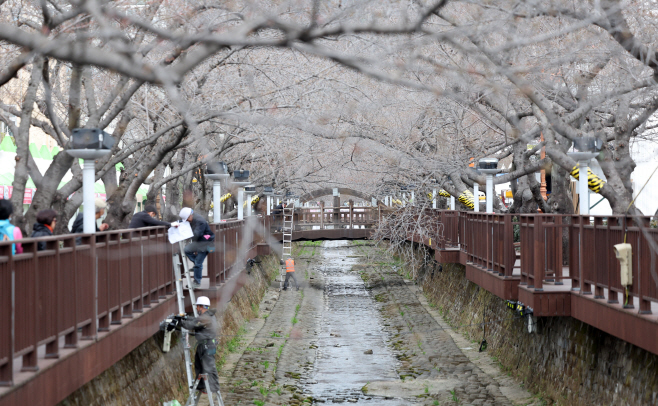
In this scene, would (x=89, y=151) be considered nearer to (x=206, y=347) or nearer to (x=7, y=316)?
(x=7, y=316)

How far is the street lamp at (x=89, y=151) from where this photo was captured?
8.70m

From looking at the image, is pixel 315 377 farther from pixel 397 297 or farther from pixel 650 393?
pixel 397 297

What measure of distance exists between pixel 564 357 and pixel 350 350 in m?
9.59

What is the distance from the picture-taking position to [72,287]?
7598 millimetres

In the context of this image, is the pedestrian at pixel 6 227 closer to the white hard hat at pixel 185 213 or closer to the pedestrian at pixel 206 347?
the pedestrian at pixel 206 347

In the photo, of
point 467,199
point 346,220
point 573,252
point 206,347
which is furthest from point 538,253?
point 346,220

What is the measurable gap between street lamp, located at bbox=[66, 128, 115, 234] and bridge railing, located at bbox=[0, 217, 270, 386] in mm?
296

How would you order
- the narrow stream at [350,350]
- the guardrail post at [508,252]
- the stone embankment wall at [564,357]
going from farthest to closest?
the narrow stream at [350,350] < the guardrail post at [508,252] < the stone embankment wall at [564,357]

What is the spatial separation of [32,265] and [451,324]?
19370 millimetres

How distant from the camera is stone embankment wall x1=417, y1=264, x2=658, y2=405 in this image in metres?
9.91

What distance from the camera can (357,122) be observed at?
20.5 m

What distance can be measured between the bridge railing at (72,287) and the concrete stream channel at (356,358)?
16.4 feet

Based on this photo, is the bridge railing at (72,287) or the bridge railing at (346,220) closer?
the bridge railing at (72,287)

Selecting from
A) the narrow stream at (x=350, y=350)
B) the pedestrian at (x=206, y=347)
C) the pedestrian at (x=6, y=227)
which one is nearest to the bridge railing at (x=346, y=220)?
the narrow stream at (x=350, y=350)
